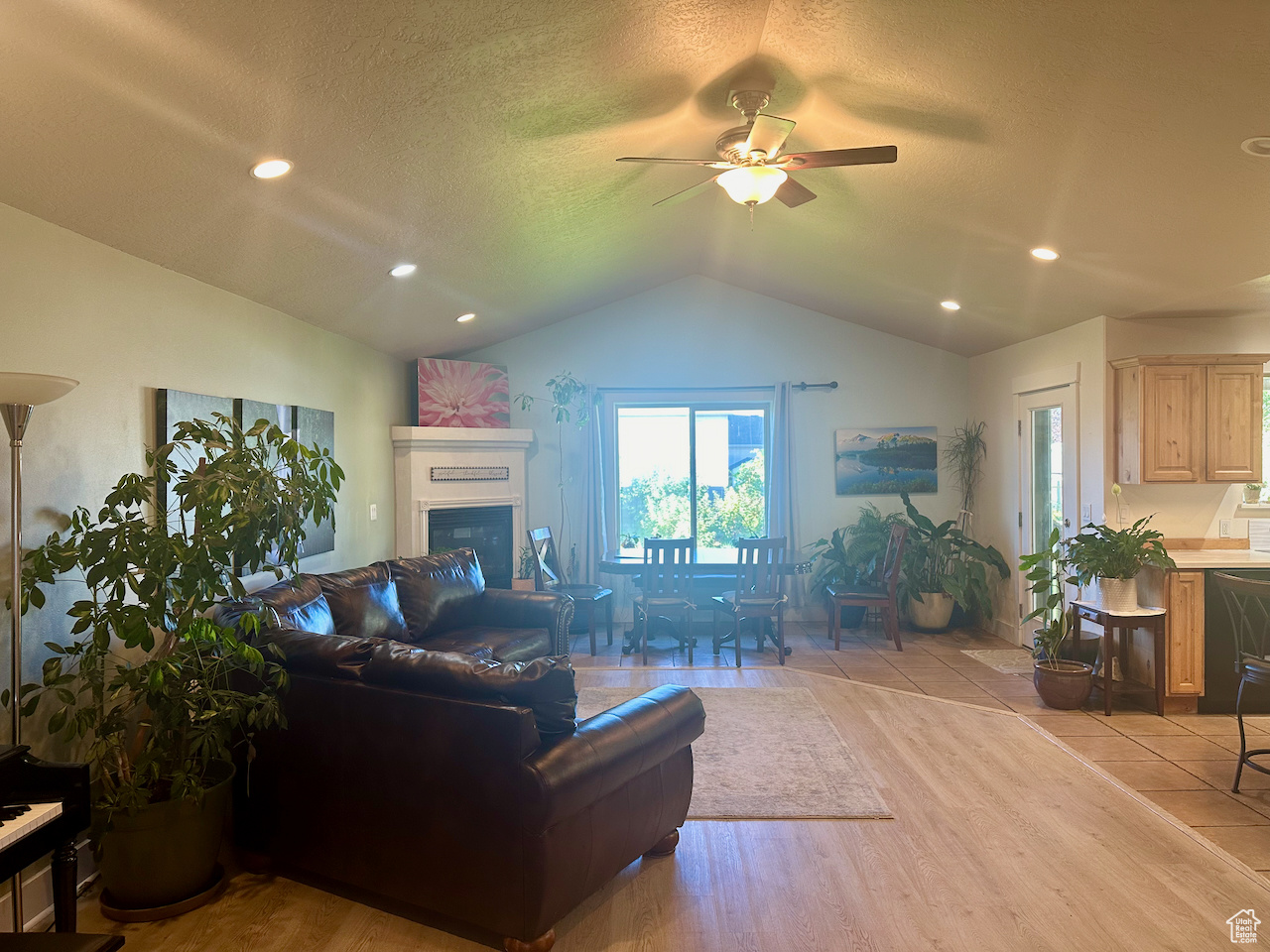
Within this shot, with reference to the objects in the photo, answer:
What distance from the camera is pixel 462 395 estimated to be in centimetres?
748

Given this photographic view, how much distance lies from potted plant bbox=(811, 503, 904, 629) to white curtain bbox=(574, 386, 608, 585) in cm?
196

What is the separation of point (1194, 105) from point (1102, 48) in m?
0.49

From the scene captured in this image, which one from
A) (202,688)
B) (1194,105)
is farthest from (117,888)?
(1194,105)

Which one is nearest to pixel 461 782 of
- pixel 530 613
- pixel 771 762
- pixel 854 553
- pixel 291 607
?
pixel 291 607

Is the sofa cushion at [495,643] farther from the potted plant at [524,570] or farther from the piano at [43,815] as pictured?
the piano at [43,815]

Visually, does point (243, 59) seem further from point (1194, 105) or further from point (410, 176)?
point (1194, 105)

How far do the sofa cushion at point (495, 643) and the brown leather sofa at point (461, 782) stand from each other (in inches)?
65.3

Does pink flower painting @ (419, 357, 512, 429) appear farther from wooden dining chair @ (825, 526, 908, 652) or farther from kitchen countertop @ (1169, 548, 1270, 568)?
kitchen countertop @ (1169, 548, 1270, 568)

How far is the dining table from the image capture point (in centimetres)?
670

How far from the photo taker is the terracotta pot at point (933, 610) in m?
7.49

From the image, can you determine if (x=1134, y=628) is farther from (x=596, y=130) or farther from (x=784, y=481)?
(x=596, y=130)

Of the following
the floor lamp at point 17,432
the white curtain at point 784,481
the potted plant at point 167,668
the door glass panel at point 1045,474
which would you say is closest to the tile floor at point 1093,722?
the white curtain at point 784,481

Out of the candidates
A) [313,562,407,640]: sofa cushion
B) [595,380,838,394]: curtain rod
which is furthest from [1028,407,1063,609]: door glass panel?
[313,562,407,640]: sofa cushion

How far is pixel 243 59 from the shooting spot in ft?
8.23
